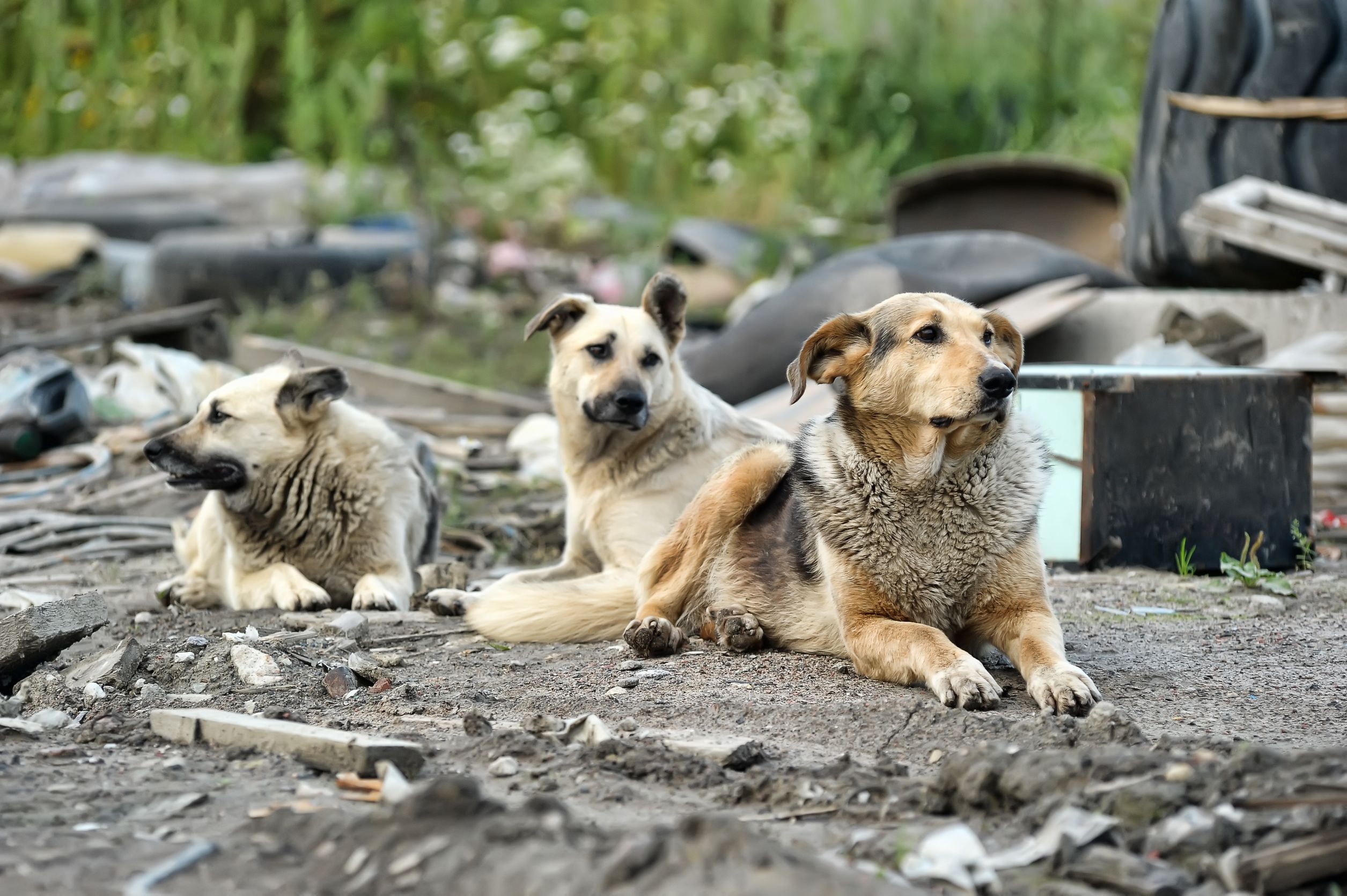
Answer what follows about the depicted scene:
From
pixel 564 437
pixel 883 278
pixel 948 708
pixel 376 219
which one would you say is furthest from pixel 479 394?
pixel 948 708

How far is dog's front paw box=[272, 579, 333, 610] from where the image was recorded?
548cm

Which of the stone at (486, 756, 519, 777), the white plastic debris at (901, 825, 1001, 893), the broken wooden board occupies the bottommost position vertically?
the stone at (486, 756, 519, 777)

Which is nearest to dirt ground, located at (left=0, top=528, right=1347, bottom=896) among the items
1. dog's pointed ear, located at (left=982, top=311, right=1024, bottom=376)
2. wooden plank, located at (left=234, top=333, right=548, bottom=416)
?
dog's pointed ear, located at (left=982, top=311, right=1024, bottom=376)

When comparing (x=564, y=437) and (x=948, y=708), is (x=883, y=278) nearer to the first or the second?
(x=564, y=437)

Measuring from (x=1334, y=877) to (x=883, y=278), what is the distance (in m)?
6.74

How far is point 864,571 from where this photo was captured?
4.25 metres

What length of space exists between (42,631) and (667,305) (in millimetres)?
2777

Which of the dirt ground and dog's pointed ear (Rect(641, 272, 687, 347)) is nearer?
the dirt ground

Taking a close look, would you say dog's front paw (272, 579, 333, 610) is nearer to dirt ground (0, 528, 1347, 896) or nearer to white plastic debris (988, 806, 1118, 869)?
dirt ground (0, 528, 1347, 896)

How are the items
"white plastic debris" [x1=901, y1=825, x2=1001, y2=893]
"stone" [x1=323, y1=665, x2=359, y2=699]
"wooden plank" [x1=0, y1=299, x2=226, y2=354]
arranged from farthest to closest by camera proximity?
"wooden plank" [x1=0, y1=299, x2=226, y2=354] < "stone" [x1=323, y1=665, x2=359, y2=699] < "white plastic debris" [x1=901, y1=825, x2=1001, y2=893]

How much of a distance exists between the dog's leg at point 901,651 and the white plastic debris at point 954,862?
3.57 ft

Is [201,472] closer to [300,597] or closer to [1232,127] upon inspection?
[300,597]

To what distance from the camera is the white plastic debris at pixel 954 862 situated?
2463 millimetres

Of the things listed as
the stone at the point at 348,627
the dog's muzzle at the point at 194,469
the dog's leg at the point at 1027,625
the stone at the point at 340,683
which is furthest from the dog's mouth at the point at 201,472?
the dog's leg at the point at 1027,625
